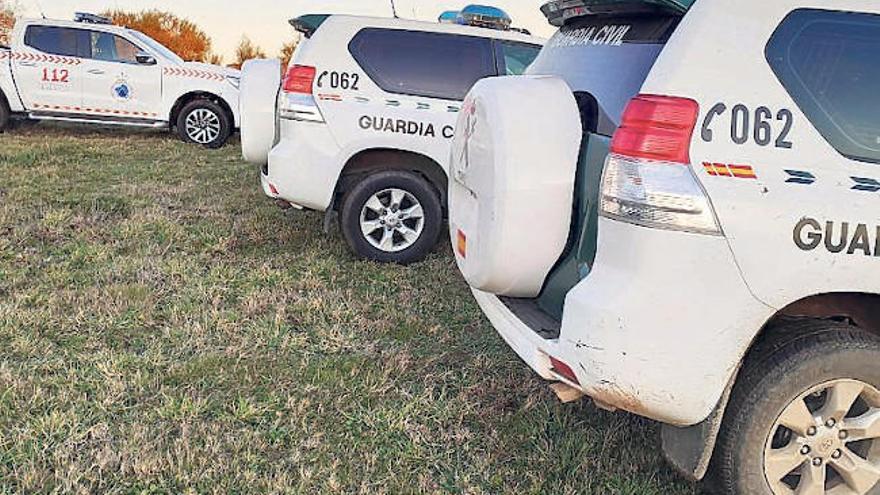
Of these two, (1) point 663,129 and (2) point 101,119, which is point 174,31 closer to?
(2) point 101,119

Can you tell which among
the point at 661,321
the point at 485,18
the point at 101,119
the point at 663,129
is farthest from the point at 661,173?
the point at 101,119

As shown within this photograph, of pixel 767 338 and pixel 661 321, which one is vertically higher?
pixel 661 321

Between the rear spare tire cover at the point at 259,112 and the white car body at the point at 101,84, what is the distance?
20.8ft

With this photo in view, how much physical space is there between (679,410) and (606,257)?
0.50 metres

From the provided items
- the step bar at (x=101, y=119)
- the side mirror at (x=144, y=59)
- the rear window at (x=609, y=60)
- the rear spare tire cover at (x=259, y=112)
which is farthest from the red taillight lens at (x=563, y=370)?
the side mirror at (x=144, y=59)

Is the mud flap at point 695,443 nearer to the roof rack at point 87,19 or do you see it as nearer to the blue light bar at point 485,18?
the blue light bar at point 485,18

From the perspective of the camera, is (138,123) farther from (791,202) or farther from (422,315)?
(791,202)

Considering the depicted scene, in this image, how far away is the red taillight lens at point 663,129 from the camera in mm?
2193

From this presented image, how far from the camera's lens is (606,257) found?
2.28m

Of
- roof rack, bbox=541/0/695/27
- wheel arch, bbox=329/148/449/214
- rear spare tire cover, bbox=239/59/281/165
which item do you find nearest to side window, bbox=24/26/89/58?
rear spare tire cover, bbox=239/59/281/165

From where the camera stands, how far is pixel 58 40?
11.5 m

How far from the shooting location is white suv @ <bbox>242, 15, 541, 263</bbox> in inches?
208

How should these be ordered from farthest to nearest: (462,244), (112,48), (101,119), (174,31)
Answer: (174,31), (101,119), (112,48), (462,244)

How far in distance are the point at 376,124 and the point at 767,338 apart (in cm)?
339
